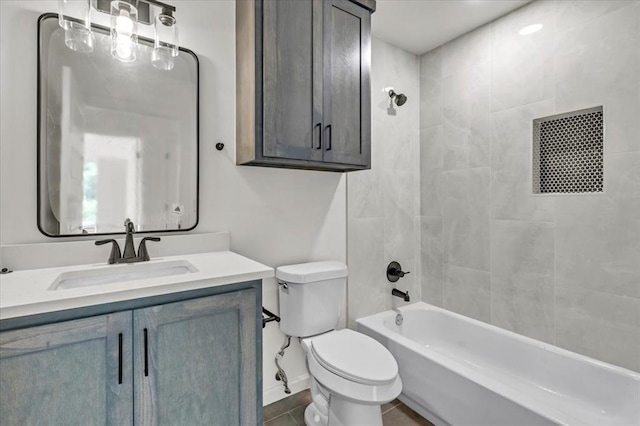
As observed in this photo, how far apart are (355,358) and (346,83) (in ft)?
4.69

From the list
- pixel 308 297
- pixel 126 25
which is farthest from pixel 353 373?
pixel 126 25

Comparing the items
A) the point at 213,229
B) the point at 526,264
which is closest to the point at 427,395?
the point at 526,264

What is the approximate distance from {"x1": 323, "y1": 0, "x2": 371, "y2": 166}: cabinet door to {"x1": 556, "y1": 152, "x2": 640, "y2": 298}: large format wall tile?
3.85 ft

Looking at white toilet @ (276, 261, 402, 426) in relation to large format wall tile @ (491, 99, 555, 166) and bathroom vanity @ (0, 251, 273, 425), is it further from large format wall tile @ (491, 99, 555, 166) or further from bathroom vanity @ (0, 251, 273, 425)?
large format wall tile @ (491, 99, 555, 166)

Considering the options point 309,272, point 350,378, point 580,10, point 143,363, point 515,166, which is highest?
point 580,10

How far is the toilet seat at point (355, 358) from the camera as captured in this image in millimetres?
1329

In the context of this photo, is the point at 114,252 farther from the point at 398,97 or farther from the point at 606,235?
the point at 606,235

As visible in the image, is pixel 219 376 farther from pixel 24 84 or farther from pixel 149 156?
pixel 24 84

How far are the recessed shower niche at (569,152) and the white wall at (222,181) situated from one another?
1227 mm

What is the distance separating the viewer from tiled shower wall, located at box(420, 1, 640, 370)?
156 cm

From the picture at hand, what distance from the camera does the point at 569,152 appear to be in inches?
70.6

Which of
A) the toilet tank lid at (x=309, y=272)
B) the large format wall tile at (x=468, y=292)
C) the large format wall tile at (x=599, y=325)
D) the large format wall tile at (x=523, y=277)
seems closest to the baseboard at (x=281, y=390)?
the toilet tank lid at (x=309, y=272)

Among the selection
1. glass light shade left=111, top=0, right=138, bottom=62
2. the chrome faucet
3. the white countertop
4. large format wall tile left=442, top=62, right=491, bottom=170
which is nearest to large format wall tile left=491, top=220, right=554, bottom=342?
large format wall tile left=442, top=62, right=491, bottom=170

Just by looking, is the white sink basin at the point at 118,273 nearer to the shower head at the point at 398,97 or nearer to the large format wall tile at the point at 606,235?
the shower head at the point at 398,97
